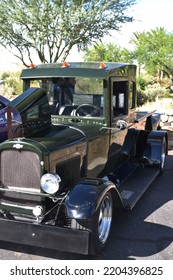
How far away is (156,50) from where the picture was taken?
26.1 meters

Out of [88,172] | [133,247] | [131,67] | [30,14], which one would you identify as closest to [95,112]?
[88,172]

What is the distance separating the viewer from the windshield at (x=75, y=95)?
16.3 feet

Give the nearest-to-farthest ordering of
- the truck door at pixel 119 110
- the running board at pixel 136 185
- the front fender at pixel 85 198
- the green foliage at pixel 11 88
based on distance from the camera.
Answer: the front fender at pixel 85 198
the running board at pixel 136 185
the truck door at pixel 119 110
the green foliage at pixel 11 88

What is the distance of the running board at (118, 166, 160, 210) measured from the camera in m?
4.70

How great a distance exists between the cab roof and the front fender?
1.70m

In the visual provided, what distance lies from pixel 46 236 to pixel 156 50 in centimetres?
2450

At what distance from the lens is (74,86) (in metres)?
5.09

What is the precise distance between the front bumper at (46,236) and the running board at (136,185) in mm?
1189

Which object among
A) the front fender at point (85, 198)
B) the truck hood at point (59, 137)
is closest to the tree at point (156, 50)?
the truck hood at point (59, 137)

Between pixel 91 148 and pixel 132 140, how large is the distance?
67.1 inches

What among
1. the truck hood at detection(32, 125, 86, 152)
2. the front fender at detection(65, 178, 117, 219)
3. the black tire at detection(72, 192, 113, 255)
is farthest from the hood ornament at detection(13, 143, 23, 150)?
the black tire at detection(72, 192, 113, 255)

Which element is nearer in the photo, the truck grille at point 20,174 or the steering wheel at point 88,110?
the truck grille at point 20,174

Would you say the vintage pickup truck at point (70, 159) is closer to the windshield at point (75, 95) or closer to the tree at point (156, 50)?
the windshield at point (75, 95)

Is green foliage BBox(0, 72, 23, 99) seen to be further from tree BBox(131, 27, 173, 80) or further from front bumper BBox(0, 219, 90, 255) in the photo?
front bumper BBox(0, 219, 90, 255)
